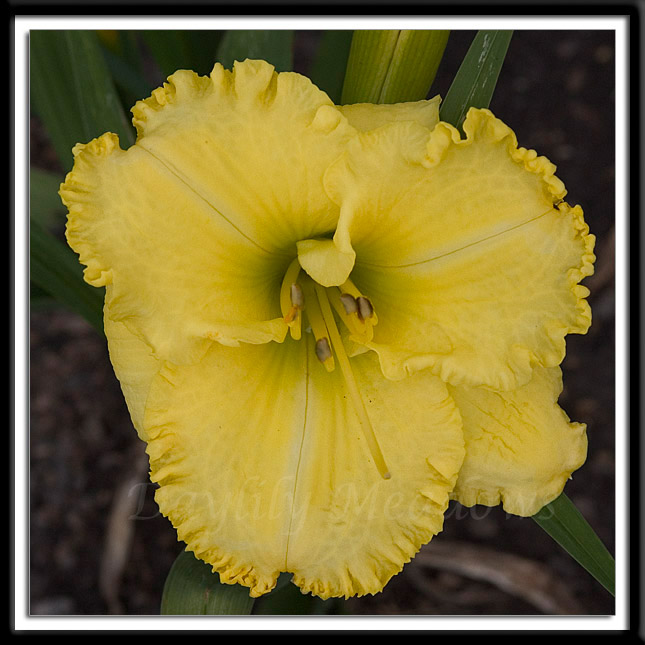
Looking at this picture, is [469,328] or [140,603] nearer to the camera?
[469,328]

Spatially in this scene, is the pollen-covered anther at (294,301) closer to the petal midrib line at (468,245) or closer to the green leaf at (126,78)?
the petal midrib line at (468,245)

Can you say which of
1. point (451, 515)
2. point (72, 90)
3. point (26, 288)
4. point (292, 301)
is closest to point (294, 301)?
point (292, 301)

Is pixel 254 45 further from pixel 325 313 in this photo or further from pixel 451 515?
pixel 451 515

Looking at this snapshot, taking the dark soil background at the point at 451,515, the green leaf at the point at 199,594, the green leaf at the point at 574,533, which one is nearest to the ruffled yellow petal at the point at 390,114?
the green leaf at the point at 574,533

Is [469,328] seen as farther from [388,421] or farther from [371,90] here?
[371,90]

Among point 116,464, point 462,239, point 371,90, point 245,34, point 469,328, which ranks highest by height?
point 245,34

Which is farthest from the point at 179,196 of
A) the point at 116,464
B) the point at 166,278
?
the point at 116,464
